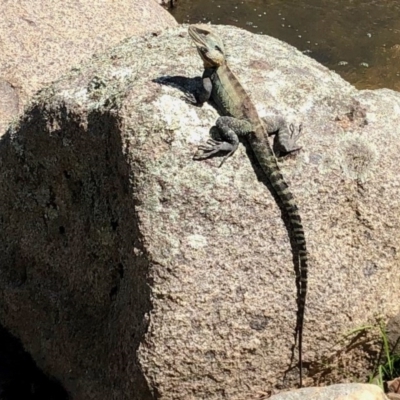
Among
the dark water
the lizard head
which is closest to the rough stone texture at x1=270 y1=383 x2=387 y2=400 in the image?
the lizard head

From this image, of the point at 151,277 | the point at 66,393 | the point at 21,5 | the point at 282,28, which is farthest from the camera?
the point at 282,28

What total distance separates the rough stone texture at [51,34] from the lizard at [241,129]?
241cm

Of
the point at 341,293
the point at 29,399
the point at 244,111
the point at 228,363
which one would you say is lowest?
the point at 29,399

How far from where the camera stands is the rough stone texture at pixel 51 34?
772 centimetres

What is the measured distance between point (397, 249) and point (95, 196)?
78.7 inches

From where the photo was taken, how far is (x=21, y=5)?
8352mm

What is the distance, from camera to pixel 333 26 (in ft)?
41.0

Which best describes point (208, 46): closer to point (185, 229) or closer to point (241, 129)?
point (241, 129)

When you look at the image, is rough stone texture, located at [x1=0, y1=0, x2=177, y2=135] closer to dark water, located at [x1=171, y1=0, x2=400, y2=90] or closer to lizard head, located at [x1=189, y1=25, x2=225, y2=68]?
lizard head, located at [x1=189, y1=25, x2=225, y2=68]

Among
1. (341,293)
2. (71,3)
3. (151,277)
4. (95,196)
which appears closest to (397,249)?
(341,293)

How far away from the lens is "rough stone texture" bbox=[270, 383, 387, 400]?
483 cm

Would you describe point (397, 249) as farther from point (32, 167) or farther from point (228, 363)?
point (32, 167)

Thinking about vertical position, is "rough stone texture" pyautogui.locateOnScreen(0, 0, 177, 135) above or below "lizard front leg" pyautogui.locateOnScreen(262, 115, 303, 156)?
below

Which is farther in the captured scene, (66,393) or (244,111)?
(66,393)
